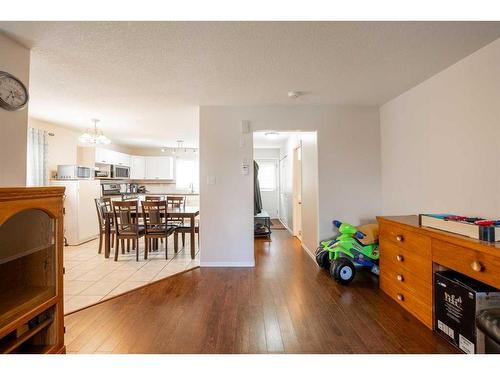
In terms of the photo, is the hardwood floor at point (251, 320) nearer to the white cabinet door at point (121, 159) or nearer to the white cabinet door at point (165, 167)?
the white cabinet door at point (121, 159)

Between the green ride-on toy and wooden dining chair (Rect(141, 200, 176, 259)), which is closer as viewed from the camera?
the green ride-on toy

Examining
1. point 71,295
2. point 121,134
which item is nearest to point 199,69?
point 71,295

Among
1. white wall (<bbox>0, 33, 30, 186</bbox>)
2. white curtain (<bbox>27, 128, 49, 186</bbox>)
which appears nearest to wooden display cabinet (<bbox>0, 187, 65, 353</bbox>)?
white wall (<bbox>0, 33, 30, 186</bbox>)

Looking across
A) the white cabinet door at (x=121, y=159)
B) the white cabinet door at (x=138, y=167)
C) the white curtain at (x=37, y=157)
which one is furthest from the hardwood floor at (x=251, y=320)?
the white cabinet door at (x=138, y=167)

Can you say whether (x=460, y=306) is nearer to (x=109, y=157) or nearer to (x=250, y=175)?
(x=250, y=175)

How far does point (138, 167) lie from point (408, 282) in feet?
23.2

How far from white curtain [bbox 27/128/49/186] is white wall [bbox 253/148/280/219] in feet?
16.6

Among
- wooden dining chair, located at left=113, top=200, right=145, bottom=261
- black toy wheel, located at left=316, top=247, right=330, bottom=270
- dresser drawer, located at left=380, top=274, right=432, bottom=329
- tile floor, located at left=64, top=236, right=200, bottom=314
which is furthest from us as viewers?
wooden dining chair, located at left=113, top=200, right=145, bottom=261

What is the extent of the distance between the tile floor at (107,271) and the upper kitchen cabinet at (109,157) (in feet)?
7.00

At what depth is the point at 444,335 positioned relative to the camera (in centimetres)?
169

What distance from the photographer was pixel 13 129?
1.81m

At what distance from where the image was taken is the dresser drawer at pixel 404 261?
6.07 ft

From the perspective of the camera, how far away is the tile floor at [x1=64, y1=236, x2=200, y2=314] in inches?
97.6

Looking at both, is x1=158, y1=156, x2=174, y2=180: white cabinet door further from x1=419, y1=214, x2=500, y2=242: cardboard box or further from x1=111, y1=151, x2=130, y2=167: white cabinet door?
x1=419, y1=214, x2=500, y2=242: cardboard box
